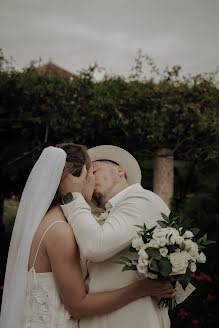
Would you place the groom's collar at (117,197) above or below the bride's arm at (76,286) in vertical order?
above

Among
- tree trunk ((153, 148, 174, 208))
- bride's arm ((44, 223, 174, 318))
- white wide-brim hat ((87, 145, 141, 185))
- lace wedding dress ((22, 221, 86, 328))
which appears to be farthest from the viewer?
tree trunk ((153, 148, 174, 208))

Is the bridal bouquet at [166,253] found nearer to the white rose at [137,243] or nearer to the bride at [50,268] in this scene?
the white rose at [137,243]

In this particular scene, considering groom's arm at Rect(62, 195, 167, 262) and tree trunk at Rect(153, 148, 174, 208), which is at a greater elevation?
groom's arm at Rect(62, 195, 167, 262)

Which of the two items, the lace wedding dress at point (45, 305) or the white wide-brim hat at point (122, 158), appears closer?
the lace wedding dress at point (45, 305)

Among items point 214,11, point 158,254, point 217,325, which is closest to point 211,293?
point 217,325

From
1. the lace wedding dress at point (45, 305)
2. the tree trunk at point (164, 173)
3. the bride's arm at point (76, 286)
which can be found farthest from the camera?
the tree trunk at point (164, 173)

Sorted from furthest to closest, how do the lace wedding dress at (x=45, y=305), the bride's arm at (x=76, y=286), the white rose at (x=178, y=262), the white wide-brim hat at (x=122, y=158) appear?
the white wide-brim hat at (x=122, y=158)
the lace wedding dress at (x=45, y=305)
the bride's arm at (x=76, y=286)
the white rose at (x=178, y=262)

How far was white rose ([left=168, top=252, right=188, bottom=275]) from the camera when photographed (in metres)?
1.89

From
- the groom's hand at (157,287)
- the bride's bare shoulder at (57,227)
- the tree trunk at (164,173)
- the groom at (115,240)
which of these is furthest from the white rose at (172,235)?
the tree trunk at (164,173)

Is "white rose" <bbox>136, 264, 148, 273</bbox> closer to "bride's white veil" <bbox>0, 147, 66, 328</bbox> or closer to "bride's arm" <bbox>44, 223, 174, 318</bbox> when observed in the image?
"bride's arm" <bbox>44, 223, 174, 318</bbox>

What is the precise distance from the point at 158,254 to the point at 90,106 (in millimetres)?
3342

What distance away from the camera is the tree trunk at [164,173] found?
5141 mm

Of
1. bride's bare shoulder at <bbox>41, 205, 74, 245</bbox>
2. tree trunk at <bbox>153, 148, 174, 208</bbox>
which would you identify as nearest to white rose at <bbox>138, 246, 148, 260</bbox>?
bride's bare shoulder at <bbox>41, 205, 74, 245</bbox>

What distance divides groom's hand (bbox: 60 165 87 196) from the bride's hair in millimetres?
35
